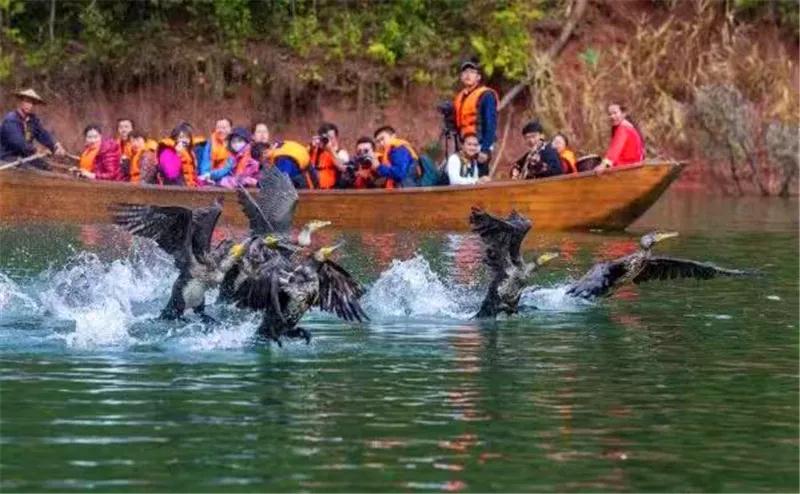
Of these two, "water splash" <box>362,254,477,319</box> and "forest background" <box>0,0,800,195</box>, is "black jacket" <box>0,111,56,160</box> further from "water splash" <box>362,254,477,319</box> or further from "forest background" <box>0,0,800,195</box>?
"water splash" <box>362,254,477,319</box>

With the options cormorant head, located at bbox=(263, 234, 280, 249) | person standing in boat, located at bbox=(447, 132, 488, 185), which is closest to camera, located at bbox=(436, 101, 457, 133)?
person standing in boat, located at bbox=(447, 132, 488, 185)

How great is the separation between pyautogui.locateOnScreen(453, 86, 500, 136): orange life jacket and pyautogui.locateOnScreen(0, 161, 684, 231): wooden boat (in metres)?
1.05

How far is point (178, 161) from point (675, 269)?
431 inches

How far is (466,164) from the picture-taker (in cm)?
2505

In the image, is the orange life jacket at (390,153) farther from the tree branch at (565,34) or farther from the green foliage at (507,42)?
the tree branch at (565,34)

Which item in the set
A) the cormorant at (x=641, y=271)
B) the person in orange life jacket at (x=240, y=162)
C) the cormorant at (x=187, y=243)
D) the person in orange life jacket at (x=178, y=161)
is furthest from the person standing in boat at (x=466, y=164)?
the cormorant at (x=187, y=243)

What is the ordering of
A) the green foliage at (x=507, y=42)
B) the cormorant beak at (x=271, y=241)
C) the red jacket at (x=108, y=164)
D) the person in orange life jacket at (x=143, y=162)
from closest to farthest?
the cormorant beak at (x=271, y=241)
the person in orange life jacket at (x=143, y=162)
the red jacket at (x=108, y=164)
the green foliage at (x=507, y=42)

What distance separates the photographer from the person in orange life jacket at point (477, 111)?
24.6 m

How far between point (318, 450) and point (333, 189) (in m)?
14.8

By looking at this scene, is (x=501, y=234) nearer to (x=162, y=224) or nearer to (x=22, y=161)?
(x=162, y=224)

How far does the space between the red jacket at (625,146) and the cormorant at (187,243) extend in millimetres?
11869

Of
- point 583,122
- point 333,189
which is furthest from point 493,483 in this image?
point 583,122

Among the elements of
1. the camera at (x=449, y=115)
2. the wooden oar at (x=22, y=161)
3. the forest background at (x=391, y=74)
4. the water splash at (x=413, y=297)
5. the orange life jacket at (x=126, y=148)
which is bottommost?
the water splash at (x=413, y=297)

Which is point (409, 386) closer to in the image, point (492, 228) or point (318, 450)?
point (318, 450)
